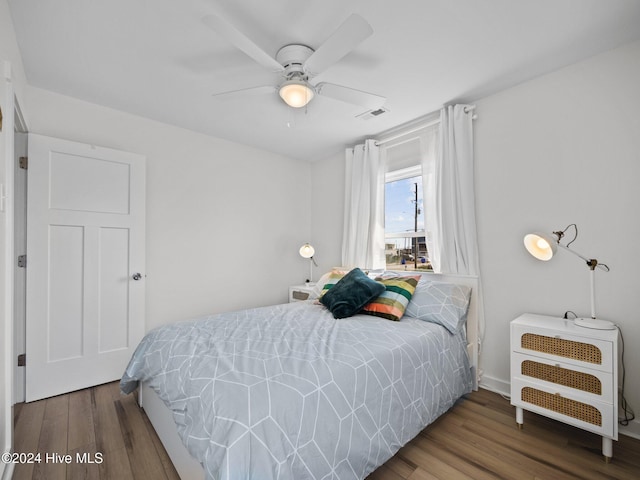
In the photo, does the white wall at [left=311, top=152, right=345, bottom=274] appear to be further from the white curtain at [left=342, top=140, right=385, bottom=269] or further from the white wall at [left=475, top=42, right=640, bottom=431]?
the white wall at [left=475, top=42, right=640, bottom=431]

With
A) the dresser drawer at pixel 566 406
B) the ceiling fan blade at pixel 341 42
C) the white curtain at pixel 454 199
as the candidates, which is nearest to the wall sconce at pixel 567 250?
the dresser drawer at pixel 566 406

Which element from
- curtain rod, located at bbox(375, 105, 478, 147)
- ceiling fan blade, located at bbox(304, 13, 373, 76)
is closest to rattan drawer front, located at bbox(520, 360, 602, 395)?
curtain rod, located at bbox(375, 105, 478, 147)

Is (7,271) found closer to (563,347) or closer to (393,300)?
(393,300)

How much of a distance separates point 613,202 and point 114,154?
392 cm

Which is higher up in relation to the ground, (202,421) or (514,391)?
(202,421)

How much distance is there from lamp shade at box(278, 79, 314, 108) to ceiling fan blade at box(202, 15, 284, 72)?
0.17m

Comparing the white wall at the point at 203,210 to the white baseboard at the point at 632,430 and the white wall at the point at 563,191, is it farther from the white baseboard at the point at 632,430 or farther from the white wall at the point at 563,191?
the white baseboard at the point at 632,430

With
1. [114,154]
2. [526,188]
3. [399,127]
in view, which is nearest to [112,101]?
[114,154]

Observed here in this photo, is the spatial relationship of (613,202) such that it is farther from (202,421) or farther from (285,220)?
(285,220)

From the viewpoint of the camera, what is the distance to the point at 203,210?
3.33 metres

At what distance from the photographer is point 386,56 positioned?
6.70ft

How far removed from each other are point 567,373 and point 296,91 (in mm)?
2532

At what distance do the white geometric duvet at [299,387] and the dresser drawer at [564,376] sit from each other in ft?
1.33

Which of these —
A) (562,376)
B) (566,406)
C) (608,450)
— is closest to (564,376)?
(562,376)
